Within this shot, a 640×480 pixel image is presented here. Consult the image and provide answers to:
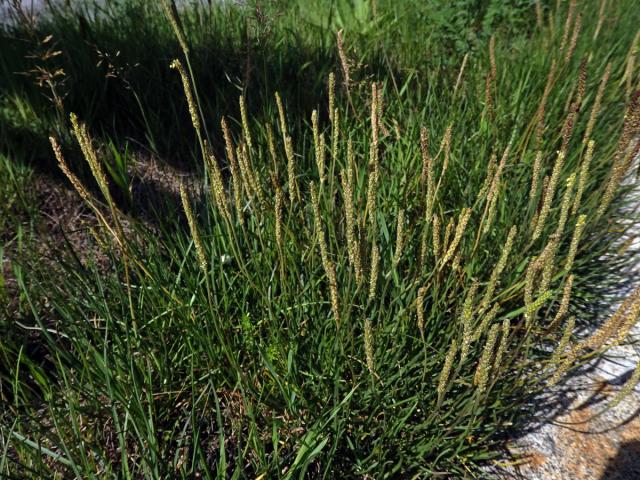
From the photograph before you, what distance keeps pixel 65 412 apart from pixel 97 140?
4.65 feet

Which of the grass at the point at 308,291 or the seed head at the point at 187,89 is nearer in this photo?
the seed head at the point at 187,89

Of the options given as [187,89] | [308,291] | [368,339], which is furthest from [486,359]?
[187,89]

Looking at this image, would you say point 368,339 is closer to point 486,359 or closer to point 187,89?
point 486,359

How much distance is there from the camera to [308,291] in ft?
6.44

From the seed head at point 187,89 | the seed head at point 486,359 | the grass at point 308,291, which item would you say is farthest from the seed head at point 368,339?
the seed head at point 187,89

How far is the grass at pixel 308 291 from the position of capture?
4.98 feet

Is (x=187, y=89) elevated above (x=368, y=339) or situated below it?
above

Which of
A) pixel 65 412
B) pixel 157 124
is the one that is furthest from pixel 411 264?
pixel 157 124

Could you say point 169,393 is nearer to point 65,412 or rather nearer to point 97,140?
point 65,412

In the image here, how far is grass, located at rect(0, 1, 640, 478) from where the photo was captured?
4.98 feet

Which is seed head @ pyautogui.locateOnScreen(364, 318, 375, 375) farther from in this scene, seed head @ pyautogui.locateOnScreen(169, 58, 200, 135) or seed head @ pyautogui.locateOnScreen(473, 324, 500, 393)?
seed head @ pyautogui.locateOnScreen(169, 58, 200, 135)

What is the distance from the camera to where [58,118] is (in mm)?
2699

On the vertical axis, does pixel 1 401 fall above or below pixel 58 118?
below

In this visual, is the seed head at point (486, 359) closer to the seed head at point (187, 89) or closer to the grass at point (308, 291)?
the grass at point (308, 291)
